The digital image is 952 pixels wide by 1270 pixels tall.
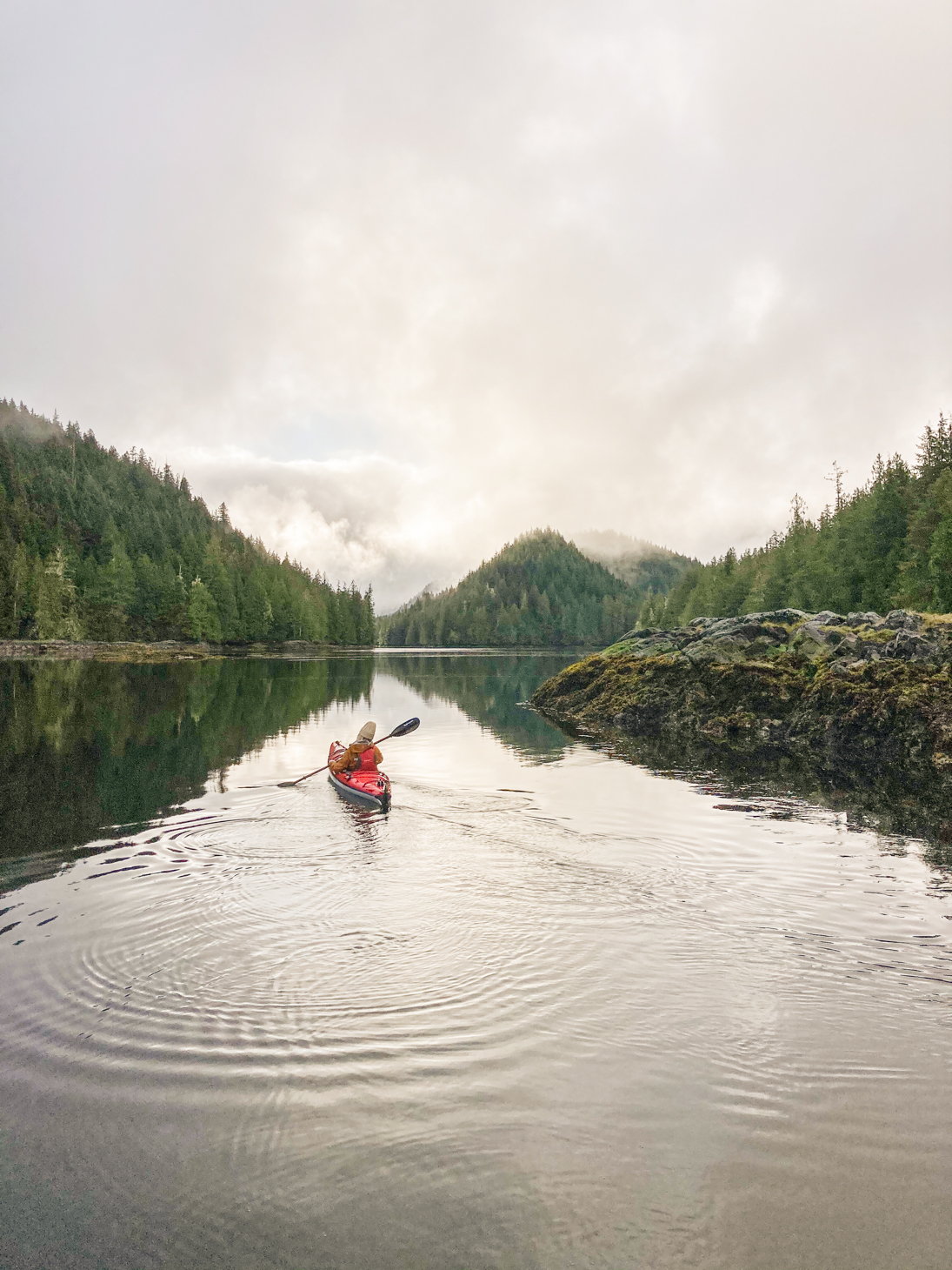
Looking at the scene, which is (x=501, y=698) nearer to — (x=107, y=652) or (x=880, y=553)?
(x=880, y=553)

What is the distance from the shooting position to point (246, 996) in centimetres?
846

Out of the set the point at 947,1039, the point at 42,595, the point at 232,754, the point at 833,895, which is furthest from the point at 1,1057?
the point at 42,595

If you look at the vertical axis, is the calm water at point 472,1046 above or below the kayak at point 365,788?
below

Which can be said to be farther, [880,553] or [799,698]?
[880,553]

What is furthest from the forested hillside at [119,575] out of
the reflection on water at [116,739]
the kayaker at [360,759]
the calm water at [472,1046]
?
the calm water at [472,1046]

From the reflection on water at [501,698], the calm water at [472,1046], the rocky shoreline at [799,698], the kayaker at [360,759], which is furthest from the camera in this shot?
the reflection on water at [501,698]

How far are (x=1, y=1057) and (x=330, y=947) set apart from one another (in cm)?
396

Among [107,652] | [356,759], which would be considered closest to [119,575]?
[107,652]

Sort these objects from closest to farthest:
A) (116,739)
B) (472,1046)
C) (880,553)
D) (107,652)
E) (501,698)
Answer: (472,1046)
(116,739)
(501,698)
(880,553)
(107,652)

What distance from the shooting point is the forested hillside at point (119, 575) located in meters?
107

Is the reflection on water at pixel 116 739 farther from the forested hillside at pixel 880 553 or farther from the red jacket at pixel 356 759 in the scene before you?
the forested hillside at pixel 880 553

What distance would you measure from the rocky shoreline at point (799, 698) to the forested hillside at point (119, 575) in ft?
313

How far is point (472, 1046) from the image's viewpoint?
7.42 m

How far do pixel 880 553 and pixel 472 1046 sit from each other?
79610 millimetres
